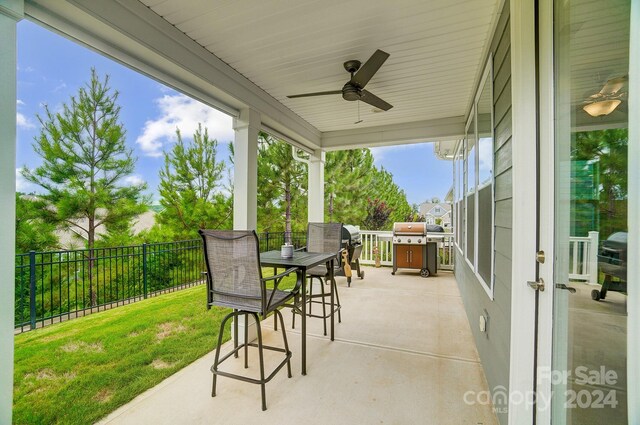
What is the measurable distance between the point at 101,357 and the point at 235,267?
191 cm

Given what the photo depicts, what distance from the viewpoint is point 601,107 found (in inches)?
36.8

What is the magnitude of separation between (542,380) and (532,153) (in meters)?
1.16

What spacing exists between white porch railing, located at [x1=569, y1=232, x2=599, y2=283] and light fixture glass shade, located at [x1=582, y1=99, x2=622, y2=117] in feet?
1.35

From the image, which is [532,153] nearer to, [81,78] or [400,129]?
[400,129]

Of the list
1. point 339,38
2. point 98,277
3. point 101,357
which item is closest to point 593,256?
point 339,38

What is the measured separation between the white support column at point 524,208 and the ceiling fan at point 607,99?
437 mm

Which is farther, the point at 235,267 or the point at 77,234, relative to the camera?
the point at 77,234

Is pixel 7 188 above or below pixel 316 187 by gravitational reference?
below

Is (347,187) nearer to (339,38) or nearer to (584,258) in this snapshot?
(339,38)

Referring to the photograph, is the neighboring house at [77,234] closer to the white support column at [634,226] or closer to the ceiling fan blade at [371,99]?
the ceiling fan blade at [371,99]

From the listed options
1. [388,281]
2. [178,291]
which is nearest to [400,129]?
[388,281]

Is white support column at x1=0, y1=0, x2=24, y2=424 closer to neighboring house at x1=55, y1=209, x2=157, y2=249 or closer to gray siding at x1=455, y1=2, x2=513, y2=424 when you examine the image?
gray siding at x1=455, y1=2, x2=513, y2=424

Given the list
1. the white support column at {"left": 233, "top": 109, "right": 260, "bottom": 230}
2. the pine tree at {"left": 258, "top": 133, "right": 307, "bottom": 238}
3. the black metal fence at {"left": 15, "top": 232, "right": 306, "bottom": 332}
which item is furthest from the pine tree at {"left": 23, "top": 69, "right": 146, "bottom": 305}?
the white support column at {"left": 233, "top": 109, "right": 260, "bottom": 230}

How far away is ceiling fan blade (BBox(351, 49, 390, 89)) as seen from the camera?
94.2 inches
